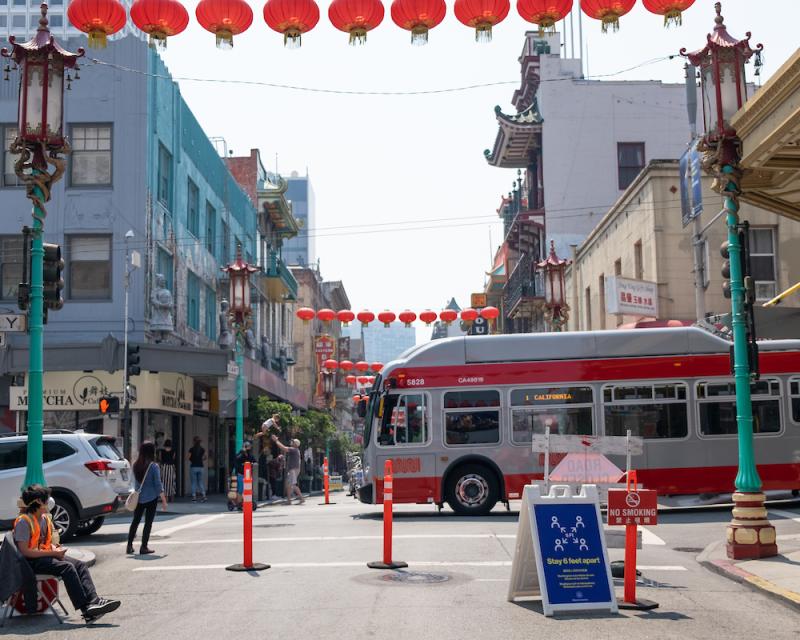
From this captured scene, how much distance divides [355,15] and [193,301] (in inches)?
950

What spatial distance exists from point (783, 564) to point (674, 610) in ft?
10.7

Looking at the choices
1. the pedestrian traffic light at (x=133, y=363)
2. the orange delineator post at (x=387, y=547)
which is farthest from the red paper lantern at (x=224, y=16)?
the pedestrian traffic light at (x=133, y=363)

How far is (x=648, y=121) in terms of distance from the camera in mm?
44875

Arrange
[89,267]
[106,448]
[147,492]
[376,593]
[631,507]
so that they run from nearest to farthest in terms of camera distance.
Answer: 1. [631,507]
2. [376,593]
3. [147,492]
4. [106,448]
5. [89,267]

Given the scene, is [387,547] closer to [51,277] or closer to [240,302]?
[51,277]

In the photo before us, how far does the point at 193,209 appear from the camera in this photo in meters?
36.1

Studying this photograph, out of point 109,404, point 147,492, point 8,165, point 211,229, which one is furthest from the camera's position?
point 211,229

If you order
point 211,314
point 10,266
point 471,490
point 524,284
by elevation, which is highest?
point 524,284

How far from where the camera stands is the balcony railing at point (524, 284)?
150 ft

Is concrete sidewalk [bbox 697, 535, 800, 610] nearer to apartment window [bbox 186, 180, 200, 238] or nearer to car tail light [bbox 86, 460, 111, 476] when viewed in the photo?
car tail light [bbox 86, 460, 111, 476]

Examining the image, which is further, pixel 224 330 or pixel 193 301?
pixel 224 330

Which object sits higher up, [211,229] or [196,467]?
[211,229]

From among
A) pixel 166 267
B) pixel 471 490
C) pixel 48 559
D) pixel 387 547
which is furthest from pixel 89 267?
pixel 48 559

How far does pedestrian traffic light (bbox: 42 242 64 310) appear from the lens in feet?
50.1
